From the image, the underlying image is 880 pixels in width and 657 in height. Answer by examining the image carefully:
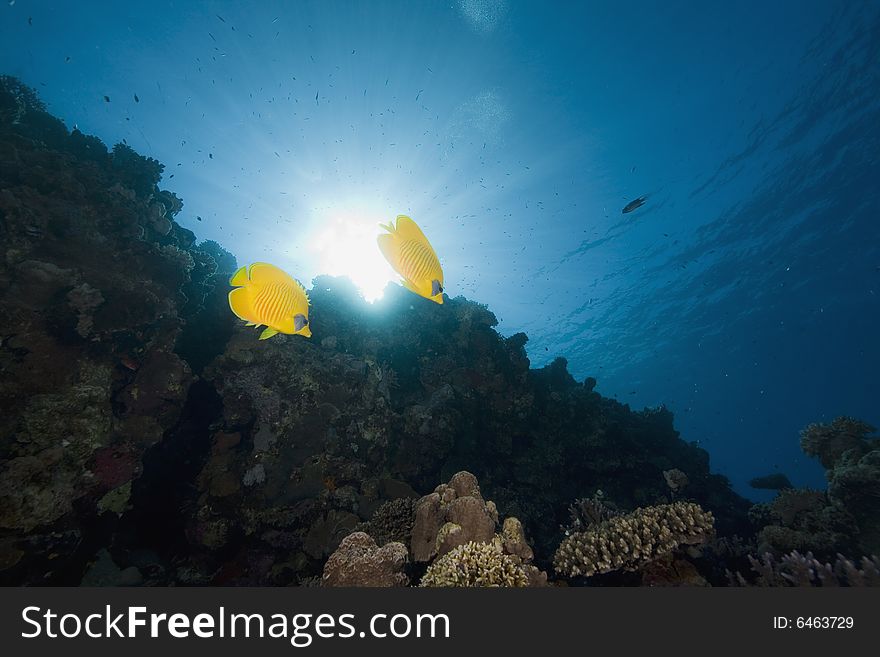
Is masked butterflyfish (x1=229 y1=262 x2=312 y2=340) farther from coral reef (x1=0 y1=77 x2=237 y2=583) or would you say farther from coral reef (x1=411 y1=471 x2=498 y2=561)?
coral reef (x1=0 y1=77 x2=237 y2=583)

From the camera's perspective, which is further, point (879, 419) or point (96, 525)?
point (879, 419)

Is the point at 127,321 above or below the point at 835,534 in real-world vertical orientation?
above

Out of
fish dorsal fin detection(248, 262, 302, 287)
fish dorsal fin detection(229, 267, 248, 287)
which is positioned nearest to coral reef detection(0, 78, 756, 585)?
fish dorsal fin detection(248, 262, 302, 287)

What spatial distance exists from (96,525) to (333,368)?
456 cm

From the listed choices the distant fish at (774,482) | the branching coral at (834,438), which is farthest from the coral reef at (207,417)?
the distant fish at (774,482)

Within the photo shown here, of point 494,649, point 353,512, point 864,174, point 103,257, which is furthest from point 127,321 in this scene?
point 864,174

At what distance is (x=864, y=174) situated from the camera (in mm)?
27000

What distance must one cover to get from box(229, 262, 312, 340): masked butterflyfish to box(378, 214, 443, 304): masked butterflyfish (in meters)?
0.74

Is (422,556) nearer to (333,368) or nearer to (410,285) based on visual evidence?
(410,285)

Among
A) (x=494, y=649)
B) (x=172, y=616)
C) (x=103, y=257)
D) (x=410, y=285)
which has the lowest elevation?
(x=494, y=649)

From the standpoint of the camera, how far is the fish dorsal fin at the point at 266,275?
235 centimetres

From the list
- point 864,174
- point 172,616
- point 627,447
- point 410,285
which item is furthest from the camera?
point 864,174

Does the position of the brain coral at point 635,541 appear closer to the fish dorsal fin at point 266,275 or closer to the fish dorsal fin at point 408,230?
the fish dorsal fin at point 408,230

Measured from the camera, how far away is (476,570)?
146 inches
